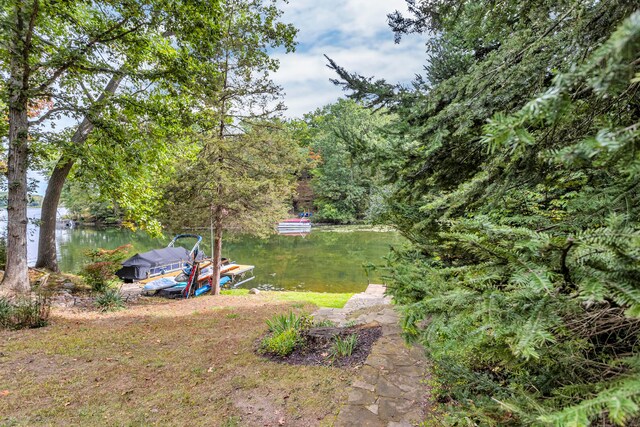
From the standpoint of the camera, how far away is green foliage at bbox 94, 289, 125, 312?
578cm

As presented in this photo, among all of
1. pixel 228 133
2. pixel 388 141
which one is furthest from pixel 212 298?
pixel 388 141

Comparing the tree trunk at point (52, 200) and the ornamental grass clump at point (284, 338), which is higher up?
the tree trunk at point (52, 200)

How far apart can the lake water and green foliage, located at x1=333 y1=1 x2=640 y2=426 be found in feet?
15.2

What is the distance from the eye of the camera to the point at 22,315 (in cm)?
440

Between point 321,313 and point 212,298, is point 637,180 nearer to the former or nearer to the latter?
point 321,313

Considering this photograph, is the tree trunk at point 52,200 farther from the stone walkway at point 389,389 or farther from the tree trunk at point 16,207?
the stone walkway at point 389,389

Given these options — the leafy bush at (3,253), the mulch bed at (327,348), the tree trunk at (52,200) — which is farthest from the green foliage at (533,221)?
the leafy bush at (3,253)

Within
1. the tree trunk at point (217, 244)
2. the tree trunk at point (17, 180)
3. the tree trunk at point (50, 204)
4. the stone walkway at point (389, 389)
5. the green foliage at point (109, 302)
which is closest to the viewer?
the stone walkway at point (389, 389)

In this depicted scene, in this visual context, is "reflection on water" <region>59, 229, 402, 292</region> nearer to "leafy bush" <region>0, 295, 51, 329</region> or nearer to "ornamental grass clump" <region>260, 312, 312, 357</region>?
"ornamental grass clump" <region>260, 312, 312, 357</region>

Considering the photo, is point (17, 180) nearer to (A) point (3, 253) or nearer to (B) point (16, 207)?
(B) point (16, 207)

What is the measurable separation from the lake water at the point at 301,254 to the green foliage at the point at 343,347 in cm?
272

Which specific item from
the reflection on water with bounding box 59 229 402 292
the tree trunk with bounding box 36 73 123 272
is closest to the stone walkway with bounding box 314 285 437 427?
the reflection on water with bounding box 59 229 402 292

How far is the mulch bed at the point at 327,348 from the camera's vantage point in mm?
3332

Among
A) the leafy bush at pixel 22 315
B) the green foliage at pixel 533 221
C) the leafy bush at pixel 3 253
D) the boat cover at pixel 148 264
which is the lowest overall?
the boat cover at pixel 148 264
